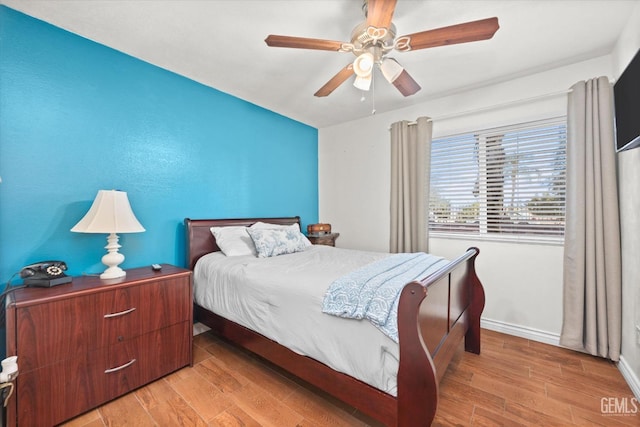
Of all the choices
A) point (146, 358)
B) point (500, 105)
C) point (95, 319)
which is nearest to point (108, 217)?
point (95, 319)

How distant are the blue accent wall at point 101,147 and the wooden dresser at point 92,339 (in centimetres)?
41

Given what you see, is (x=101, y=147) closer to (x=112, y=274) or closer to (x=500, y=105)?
(x=112, y=274)

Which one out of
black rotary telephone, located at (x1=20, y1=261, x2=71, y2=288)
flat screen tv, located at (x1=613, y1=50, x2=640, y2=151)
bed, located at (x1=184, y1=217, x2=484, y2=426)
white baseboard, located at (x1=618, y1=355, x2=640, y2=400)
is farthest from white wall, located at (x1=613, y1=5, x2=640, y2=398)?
black rotary telephone, located at (x1=20, y1=261, x2=71, y2=288)

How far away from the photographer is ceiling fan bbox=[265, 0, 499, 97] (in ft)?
4.68

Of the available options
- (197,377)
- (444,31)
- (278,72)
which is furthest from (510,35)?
(197,377)

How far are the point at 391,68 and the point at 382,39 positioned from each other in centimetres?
21

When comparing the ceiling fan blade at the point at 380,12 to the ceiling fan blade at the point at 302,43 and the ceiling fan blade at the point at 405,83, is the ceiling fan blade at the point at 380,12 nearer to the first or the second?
the ceiling fan blade at the point at 302,43

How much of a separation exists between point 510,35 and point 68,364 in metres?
3.72

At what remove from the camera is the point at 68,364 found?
61.3 inches

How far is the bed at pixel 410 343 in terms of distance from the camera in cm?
117

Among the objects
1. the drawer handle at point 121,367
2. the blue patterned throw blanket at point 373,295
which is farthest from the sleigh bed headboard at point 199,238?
the blue patterned throw blanket at point 373,295

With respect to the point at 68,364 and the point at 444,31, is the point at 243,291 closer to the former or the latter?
the point at 68,364

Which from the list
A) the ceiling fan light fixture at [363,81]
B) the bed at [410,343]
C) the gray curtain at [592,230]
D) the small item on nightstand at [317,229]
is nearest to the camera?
the bed at [410,343]

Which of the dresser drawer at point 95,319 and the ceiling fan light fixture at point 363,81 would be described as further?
the ceiling fan light fixture at point 363,81
